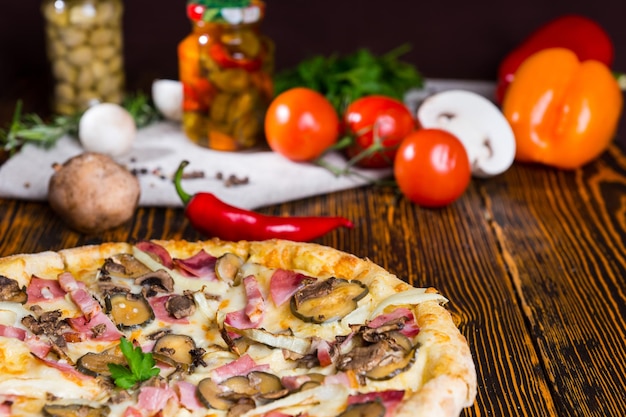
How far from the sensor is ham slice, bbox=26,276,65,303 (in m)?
2.98

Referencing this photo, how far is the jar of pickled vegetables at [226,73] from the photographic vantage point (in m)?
4.50

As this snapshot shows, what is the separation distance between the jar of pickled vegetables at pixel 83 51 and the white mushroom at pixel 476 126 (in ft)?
5.58

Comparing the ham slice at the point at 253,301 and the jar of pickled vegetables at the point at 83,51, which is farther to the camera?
the jar of pickled vegetables at the point at 83,51

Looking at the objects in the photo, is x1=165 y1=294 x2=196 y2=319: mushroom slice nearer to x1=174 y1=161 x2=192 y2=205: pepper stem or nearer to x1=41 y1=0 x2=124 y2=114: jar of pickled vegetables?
x1=174 y1=161 x2=192 y2=205: pepper stem

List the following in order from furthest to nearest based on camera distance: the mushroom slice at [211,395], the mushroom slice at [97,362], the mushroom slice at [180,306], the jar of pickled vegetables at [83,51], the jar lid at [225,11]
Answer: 1. the jar of pickled vegetables at [83,51]
2. the jar lid at [225,11]
3. the mushroom slice at [180,306]
4. the mushroom slice at [97,362]
5. the mushroom slice at [211,395]

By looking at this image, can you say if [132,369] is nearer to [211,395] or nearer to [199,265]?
[211,395]

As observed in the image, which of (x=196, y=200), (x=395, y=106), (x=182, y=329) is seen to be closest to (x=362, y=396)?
(x=182, y=329)

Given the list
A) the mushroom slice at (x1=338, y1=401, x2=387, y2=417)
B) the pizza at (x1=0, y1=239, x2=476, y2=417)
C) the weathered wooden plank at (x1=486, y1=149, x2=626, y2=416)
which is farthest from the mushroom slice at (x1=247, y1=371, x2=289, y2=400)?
the weathered wooden plank at (x1=486, y1=149, x2=626, y2=416)

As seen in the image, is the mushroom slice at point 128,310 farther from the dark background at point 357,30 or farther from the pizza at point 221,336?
the dark background at point 357,30

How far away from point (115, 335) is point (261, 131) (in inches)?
86.4

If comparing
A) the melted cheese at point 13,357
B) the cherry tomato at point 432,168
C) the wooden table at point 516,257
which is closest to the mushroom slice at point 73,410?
the melted cheese at point 13,357

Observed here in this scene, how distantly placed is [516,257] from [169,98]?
2.11 meters

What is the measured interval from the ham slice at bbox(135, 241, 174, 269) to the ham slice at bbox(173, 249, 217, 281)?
0.03 m

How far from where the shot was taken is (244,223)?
3.92 meters
